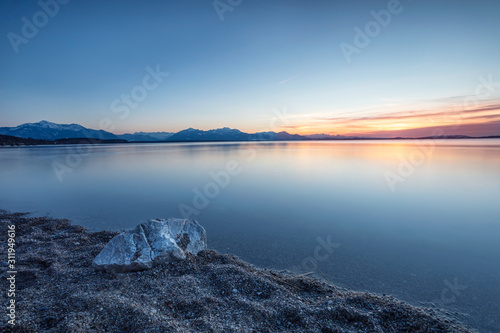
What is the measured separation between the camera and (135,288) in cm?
413

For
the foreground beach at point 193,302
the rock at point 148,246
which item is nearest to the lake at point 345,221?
the foreground beach at point 193,302

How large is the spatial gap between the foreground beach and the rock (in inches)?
7.0

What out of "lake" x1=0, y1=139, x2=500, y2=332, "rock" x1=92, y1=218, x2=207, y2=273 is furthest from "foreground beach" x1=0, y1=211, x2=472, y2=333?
"lake" x1=0, y1=139, x2=500, y2=332

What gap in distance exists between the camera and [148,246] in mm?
5004

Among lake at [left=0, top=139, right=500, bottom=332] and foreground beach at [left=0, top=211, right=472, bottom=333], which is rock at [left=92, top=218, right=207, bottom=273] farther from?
lake at [left=0, top=139, right=500, bottom=332]

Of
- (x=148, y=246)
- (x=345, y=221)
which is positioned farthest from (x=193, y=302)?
(x=345, y=221)

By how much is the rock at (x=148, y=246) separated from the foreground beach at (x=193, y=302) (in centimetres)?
18

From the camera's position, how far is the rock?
466 centimetres

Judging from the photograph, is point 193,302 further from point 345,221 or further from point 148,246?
point 345,221

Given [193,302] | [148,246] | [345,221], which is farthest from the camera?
[345,221]

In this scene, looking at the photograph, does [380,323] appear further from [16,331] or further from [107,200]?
[107,200]

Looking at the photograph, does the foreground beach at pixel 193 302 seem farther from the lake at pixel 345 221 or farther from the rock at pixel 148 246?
the lake at pixel 345 221

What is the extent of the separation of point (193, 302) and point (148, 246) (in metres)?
1.88

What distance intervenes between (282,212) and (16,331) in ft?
26.2
